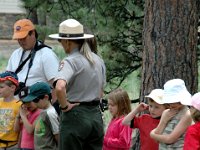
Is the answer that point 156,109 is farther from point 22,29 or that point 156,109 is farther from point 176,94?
point 22,29

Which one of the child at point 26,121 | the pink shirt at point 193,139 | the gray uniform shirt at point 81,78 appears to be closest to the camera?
the pink shirt at point 193,139

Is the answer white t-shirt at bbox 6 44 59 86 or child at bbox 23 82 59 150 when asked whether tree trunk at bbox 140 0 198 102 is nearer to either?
white t-shirt at bbox 6 44 59 86

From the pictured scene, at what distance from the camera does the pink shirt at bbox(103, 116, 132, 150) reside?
561cm

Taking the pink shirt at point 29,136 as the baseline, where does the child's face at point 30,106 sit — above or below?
above

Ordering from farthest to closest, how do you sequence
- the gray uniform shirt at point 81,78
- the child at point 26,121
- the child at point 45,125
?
the child at point 26,121 → the child at point 45,125 → the gray uniform shirt at point 81,78

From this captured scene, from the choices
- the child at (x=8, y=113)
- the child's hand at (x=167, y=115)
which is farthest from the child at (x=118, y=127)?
the child at (x=8, y=113)

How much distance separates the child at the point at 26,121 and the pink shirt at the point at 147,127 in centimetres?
103

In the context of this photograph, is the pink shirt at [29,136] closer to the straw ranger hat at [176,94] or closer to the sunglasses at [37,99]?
the sunglasses at [37,99]

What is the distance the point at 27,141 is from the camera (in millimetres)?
5824

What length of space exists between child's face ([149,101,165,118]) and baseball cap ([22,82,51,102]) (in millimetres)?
1019

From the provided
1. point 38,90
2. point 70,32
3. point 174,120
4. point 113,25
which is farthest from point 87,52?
point 113,25

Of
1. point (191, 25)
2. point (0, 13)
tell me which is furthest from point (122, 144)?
point (0, 13)

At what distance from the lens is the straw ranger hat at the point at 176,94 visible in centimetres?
484

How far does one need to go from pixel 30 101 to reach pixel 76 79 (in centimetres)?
77
